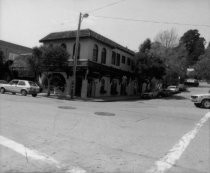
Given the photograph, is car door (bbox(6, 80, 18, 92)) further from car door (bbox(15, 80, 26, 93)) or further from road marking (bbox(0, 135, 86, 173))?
road marking (bbox(0, 135, 86, 173))

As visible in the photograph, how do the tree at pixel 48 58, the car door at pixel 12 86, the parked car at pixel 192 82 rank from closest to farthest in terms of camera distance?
the car door at pixel 12 86, the tree at pixel 48 58, the parked car at pixel 192 82

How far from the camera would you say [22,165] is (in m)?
4.70

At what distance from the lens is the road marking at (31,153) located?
4.74 metres

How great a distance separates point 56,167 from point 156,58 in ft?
99.2

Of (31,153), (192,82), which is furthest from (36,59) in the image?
(192,82)

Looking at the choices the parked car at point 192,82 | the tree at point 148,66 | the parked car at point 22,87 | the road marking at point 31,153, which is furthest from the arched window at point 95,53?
the parked car at point 192,82

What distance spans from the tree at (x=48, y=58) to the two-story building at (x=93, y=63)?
4.32 ft

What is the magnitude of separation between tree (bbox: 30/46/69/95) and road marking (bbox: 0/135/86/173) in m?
17.4

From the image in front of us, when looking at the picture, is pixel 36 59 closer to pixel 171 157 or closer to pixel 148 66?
pixel 148 66

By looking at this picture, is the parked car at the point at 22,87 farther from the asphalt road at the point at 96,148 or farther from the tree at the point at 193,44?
the tree at the point at 193,44

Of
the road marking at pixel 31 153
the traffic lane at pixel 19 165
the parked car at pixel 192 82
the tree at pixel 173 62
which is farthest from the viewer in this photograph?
the parked car at pixel 192 82

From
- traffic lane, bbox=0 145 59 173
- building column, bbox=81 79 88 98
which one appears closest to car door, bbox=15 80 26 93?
building column, bbox=81 79 88 98

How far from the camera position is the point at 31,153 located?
5.46m

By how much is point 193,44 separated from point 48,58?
245 feet
